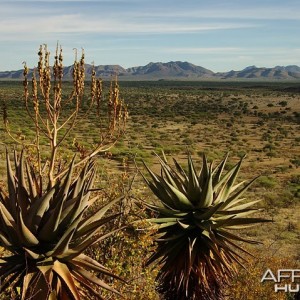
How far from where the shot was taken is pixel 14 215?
479 centimetres

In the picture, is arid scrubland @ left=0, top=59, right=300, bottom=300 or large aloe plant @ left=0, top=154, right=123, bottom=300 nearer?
large aloe plant @ left=0, top=154, right=123, bottom=300

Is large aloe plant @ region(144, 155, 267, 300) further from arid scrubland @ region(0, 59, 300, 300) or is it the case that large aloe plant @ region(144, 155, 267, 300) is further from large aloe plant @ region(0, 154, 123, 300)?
large aloe plant @ region(0, 154, 123, 300)

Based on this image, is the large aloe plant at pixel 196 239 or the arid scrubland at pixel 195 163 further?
the arid scrubland at pixel 195 163

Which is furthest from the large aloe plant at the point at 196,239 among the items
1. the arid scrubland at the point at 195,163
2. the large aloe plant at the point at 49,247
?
the large aloe plant at the point at 49,247

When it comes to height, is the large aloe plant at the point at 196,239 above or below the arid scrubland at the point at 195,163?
above

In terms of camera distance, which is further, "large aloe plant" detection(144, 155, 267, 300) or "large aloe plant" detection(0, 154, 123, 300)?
"large aloe plant" detection(144, 155, 267, 300)

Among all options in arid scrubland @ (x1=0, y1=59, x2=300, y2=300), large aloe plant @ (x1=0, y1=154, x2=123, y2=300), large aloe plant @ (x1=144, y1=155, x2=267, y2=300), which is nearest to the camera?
large aloe plant @ (x1=0, y1=154, x2=123, y2=300)

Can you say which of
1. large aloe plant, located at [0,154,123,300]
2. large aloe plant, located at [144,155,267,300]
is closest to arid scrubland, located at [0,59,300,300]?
large aloe plant, located at [144,155,267,300]

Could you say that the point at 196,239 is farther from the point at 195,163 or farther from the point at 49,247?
the point at 195,163

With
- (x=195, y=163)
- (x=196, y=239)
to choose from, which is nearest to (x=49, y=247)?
(x=196, y=239)

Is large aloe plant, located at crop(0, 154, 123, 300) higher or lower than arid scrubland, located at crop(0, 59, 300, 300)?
higher

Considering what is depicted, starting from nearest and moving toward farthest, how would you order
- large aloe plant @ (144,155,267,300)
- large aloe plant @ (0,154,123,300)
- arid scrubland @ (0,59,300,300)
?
large aloe plant @ (0,154,123,300) < large aloe plant @ (144,155,267,300) < arid scrubland @ (0,59,300,300)

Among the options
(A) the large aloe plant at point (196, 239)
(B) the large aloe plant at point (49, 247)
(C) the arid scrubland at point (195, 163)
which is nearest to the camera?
(B) the large aloe plant at point (49, 247)

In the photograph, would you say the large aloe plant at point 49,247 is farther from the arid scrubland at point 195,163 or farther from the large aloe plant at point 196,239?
the large aloe plant at point 196,239
